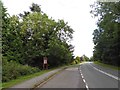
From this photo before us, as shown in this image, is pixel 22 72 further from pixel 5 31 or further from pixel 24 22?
pixel 24 22

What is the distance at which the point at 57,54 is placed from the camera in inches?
2699

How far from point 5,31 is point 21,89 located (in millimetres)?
29849

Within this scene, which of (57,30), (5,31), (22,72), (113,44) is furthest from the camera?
(57,30)

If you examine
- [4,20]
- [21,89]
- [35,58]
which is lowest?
[21,89]

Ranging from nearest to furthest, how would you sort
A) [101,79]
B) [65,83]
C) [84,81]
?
[65,83], [84,81], [101,79]

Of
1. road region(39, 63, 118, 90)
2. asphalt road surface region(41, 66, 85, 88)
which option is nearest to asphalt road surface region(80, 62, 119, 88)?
road region(39, 63, 118, 90)

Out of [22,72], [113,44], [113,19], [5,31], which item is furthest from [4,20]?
[113,44]

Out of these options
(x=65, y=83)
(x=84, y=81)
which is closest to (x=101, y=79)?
(x=84, y=81)

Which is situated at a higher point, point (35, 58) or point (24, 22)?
point (24, 22)

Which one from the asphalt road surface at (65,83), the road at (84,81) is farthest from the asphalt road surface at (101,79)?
the asphalt road surface at (65,83)

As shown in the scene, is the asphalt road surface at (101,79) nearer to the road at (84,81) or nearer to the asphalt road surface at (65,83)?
the road at (84,81)

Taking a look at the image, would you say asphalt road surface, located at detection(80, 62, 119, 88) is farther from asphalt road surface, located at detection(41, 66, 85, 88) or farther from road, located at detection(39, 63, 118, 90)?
asphalt road surface, located at detection(41, 66, 85, 88)

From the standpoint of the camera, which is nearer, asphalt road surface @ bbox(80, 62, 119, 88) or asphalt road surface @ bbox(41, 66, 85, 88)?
asphalt road surface @ bbox(41, 66, 85, 88)

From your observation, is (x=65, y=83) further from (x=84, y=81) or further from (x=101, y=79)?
(x=101, y=79)
